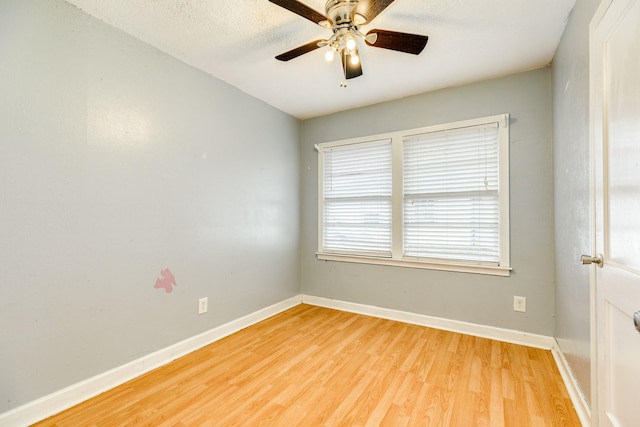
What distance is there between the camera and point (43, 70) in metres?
1.55

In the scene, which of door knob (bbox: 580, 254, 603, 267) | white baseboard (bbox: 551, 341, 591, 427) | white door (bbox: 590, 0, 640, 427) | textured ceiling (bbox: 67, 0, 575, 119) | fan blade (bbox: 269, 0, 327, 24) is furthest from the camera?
textured ceiling (bbox: 67, 0, 575, 119)

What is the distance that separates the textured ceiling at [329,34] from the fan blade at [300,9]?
266 mm

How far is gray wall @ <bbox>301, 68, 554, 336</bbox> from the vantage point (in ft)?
7.66

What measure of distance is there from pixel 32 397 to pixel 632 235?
2766 mm

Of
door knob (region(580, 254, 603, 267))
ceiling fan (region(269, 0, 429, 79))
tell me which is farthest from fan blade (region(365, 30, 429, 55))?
door knob (region(580, 254, 603, 267))

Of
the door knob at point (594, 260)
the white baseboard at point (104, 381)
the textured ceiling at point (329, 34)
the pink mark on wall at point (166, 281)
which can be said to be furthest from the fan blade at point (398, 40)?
the white baseboard at point (104, 381)

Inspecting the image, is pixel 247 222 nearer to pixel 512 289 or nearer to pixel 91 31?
pixel 91 31

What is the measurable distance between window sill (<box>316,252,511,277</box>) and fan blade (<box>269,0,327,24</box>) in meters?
2.27

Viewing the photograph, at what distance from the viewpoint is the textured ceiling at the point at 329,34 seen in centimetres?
170

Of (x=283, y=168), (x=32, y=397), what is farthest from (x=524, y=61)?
(x=32, y=397)

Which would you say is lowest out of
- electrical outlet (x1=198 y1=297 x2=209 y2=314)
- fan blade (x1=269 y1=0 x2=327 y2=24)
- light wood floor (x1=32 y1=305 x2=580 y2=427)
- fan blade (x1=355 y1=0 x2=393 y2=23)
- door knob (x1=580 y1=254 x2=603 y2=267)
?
light wood floor (x1=32 y1=305 x2=580 y2=427)

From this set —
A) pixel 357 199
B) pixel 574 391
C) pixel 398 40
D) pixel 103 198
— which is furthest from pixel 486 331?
pixel 103 198

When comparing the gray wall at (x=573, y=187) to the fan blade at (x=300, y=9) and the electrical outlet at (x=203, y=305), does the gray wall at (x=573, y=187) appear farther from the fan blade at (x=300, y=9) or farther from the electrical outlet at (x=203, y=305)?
the electrical outlet at (x=203, y=305)

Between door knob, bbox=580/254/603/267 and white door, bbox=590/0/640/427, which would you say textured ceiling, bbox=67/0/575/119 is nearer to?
white door, bbox=590/0/640/427
